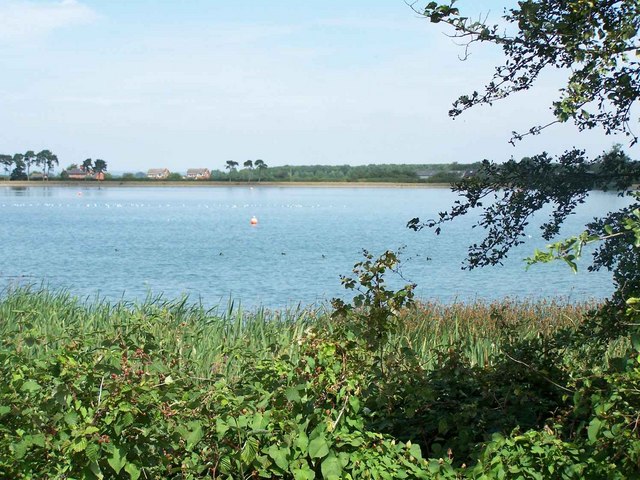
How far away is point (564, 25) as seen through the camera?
4695 mm

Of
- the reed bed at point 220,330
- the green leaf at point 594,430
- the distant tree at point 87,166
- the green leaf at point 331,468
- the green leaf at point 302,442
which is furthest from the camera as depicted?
the distant tree at point 87,166

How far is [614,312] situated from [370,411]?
1.67 metres

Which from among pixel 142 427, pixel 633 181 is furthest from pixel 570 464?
pixel 633 181

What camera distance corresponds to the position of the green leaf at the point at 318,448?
12.4 feet

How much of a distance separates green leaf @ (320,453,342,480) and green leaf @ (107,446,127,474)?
956mm

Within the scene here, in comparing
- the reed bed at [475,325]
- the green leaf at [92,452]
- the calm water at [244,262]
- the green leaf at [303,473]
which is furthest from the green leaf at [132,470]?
the calm water at [244,262]

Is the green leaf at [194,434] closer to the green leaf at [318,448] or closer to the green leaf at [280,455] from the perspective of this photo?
the green leaf at [280,455]

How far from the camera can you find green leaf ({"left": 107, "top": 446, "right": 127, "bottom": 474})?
144 inches

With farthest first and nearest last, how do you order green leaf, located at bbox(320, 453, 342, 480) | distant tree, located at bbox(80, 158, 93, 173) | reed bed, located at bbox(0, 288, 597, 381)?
distant tree, located at bbox(80, 158, 93, 173), reed bed, located at bbox(0, 288, 597, 381), green leaf, located at bbox(320, 453, 342, 480)

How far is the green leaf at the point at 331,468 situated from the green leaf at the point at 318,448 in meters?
0.04

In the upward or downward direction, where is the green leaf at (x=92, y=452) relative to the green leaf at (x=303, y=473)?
upward

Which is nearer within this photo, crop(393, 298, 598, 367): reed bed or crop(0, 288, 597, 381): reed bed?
crop(0, 288, 597, 381): reed bed

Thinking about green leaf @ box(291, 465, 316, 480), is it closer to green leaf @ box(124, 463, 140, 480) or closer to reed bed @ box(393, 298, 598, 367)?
green leaf @ box(124, 463, 140, 480)

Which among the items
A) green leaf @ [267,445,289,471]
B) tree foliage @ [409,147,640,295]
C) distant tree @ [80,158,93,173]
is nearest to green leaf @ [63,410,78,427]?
green leaf @ [267,445,289,471]
